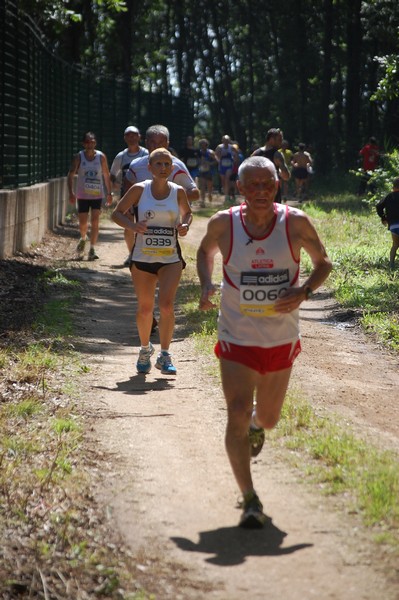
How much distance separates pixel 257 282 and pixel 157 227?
362cm

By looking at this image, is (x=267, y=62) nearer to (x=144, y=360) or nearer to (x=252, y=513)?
(x=144, y=360)

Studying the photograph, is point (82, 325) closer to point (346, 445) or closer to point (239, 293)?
point (346, 445)

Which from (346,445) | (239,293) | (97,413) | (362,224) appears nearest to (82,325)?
(97,413)

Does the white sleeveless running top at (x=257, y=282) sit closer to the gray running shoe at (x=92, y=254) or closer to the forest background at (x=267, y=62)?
the gray running shoe at (x=92, y=254)

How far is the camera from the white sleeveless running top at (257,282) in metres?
5.84

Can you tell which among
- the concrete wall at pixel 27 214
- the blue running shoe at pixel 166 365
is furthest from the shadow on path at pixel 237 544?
the concrete wall at pixel 27 214

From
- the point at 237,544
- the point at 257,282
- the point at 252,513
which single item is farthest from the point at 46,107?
the point at 237,544

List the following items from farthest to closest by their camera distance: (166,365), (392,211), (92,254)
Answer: (92,254) → (392,211) → (166,365)

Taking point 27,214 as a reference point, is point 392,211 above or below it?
above

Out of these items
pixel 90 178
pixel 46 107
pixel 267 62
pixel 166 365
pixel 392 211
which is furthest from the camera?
pixel 267 62

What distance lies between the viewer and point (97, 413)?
8.15 meters

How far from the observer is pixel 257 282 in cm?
583

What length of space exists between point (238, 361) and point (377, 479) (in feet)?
3.26

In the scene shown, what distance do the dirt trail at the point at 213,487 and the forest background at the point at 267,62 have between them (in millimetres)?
24754
